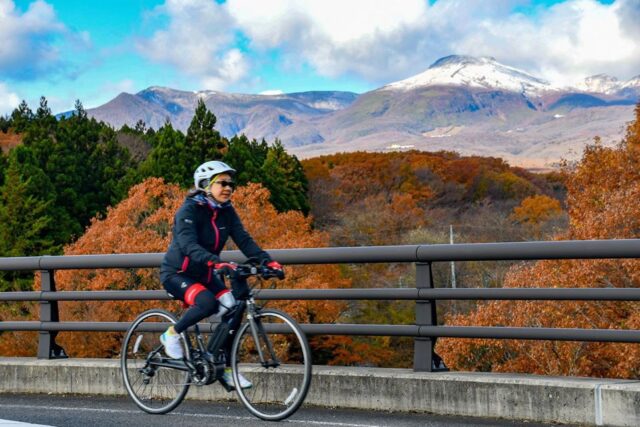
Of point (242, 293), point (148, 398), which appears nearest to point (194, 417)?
point (148, 398)

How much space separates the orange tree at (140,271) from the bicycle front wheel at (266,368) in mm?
28406

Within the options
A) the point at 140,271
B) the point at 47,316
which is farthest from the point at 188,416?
the point at 140,271

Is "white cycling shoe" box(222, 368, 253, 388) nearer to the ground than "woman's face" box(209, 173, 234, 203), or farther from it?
nearer to the ground

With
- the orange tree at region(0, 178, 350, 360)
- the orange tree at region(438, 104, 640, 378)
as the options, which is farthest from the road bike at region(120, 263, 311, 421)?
the orange tree at region(0, 178, 350, 360)

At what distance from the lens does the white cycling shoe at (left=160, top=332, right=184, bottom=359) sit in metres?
7.59

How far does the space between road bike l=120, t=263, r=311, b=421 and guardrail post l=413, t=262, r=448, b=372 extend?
921 mm

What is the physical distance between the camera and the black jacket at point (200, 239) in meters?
7.07

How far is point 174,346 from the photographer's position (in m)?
7.61

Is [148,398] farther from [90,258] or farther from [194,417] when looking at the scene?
[90,258]

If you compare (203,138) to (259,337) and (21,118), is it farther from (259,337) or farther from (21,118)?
(259,337)

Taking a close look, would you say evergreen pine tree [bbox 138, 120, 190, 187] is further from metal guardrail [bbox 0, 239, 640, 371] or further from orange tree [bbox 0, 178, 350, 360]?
metal guardrail [bbox 0, 239, 640, 371]

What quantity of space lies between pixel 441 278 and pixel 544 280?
128 feet

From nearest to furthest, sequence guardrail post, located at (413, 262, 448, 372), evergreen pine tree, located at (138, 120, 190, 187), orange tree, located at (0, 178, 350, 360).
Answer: guardrail post, located at (413, 262, 448, 372)
orange tree, located at (0, 178, 350, 360)
evergreen pine tree, located at (138, 120, 190, 187)

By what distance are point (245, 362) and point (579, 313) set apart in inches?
1034
